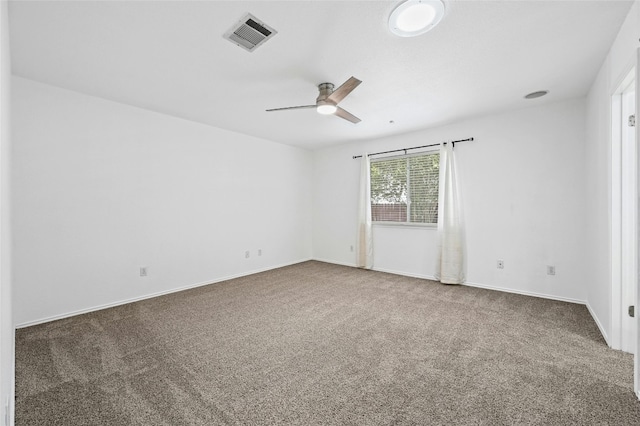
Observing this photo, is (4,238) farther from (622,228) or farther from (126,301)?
(622,228)

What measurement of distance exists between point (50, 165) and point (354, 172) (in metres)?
4.41

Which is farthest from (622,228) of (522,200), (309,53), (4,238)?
(4,238)

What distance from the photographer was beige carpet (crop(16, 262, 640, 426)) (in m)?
1.57

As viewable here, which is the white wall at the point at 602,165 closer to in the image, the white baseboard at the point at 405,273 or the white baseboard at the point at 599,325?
the white baseboard at the point at 599,325

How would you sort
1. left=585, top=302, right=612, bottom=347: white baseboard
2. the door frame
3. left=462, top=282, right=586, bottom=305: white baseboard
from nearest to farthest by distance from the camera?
the door frame
left=585, top=302, right=612, bottom=347: white baseboard
left=462, top=282, right=586, bottom=305: white baseboard

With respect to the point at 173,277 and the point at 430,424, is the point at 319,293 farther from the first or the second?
the point at 430,424

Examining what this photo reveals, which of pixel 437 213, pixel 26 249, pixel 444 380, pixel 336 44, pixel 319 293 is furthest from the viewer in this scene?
pixel 437 213

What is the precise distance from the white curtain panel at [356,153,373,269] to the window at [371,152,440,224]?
13cm

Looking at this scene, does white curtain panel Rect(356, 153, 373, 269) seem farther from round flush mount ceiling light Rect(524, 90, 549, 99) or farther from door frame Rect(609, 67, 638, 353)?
door frame Rect(609, 67, 638, 353)

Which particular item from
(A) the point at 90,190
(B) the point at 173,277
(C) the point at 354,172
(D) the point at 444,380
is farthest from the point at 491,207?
(A) the point at 90,190

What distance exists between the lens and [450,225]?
163 inches

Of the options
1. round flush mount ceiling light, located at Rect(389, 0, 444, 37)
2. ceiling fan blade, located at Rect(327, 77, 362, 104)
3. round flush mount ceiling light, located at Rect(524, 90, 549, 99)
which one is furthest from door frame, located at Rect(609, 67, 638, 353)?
ceiling fan blade, located at Rect(327, 77, 362, 104)

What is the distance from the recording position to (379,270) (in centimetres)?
511

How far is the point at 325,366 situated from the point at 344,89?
2330mm
